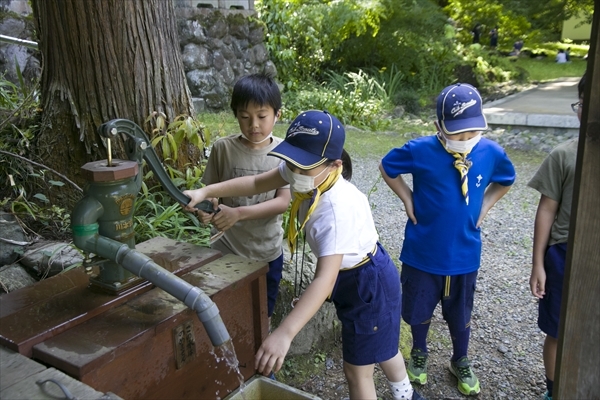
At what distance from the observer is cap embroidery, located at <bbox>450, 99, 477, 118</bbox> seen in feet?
7.26

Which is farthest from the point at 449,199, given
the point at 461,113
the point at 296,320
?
the point at 296,320

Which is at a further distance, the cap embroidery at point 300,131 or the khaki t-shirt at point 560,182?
the khaki t-shirt at point 560,182

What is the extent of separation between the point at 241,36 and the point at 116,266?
7.52 metres

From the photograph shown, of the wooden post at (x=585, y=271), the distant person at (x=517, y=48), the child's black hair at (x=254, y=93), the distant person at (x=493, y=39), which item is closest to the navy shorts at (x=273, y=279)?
the child's black hair at (x=254, y=93)

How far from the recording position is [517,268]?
150 inches

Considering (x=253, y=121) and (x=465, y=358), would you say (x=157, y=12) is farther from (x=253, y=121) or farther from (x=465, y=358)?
(x=465, y=358)

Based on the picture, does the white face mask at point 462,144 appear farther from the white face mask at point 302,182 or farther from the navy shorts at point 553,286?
the white face mask at point 302,182

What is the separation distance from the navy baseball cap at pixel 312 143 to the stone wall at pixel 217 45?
19.1 ft

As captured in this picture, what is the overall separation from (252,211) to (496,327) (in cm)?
Result: 175

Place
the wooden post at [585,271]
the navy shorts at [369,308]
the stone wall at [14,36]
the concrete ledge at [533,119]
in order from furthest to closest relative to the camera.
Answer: the concrete ledge at [533,119], the stone wall at [14,36], the navy shorts at [369,308], the wooden post at [585,271]

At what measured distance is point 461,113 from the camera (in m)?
2.22

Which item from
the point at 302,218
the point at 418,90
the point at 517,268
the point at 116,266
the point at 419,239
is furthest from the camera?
the point at 418,90

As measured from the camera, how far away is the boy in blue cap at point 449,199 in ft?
7.44

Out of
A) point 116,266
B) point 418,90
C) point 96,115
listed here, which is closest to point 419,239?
point 116,266
